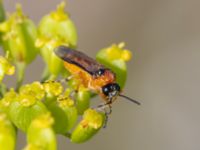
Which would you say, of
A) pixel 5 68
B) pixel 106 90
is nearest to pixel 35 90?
pixel 5 68

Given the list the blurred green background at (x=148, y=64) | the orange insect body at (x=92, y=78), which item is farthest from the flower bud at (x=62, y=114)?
the blurred green background at (x=148, y=64)

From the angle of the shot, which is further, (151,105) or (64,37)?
(151,105)

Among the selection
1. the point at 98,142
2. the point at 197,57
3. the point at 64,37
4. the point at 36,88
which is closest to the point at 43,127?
the point at 36,88

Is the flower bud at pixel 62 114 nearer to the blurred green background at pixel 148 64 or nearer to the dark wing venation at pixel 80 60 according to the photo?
the dark wing venation at pixel 80 60

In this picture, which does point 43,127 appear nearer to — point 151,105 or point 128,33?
point 151,105

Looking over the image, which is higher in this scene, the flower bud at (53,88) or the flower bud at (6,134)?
the flower bud at (53,88)
